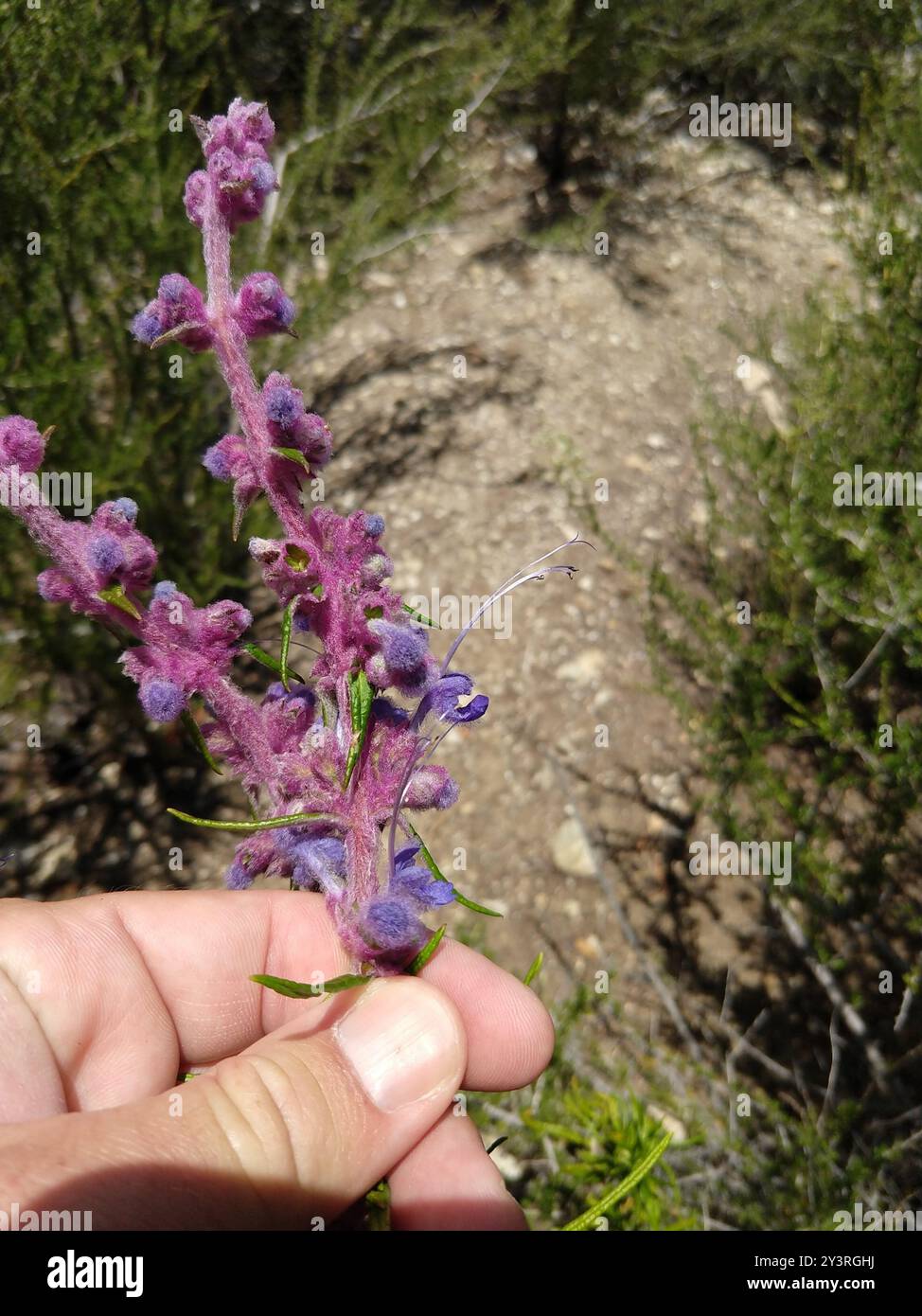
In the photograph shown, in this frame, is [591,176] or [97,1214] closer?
[97,1214]

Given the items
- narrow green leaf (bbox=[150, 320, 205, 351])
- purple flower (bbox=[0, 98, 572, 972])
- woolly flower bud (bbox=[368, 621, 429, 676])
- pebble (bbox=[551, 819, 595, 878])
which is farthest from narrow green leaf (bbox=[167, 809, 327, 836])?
pebble (bbox=[551, 819, 595, 878])

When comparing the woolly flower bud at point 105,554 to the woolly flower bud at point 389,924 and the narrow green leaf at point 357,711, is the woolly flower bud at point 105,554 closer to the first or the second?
the narrow green leaf at point 357,711

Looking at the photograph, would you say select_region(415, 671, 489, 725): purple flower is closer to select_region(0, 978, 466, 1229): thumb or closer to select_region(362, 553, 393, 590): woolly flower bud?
select_region(362, 553, 393, 590): woolly flower bud

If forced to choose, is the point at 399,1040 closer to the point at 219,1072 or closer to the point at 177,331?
the point at 219,1072

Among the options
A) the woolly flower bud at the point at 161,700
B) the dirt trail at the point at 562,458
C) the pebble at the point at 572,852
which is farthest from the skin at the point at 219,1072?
the pebble at the point at 572,852

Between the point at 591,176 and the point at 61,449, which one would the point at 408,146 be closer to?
the point at 591,176

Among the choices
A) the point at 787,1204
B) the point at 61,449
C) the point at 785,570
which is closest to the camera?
the point at 787,1204
